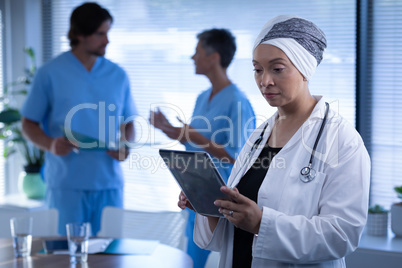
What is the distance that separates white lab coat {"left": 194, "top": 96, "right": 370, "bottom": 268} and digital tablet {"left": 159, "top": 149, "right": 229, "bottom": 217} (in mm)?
151

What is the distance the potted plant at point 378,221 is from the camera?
9.93ft

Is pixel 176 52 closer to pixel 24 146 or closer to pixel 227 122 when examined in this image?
pixel 227 122

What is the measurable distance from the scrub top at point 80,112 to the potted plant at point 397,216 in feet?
5.37

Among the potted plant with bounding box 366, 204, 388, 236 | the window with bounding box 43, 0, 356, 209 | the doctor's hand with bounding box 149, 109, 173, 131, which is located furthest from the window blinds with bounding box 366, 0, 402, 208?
the doctor's hand with bounding box 149, 109, 173, 131

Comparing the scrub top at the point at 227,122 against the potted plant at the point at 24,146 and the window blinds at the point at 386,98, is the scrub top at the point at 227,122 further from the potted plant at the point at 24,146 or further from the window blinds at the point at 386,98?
the potted plant at the point at 24,146

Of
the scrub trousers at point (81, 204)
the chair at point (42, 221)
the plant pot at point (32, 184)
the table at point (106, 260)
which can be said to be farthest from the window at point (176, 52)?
the table at point (106, 260)

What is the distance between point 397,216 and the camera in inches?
117

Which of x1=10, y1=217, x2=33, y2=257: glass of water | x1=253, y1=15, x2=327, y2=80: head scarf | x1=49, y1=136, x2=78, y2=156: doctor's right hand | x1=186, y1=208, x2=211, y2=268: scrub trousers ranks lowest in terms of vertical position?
x1=186, y1=208, x2=211, y2=268: scrub trousers

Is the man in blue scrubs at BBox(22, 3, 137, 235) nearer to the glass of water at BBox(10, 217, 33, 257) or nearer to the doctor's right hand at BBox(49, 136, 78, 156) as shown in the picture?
the doctor's right hand at BBox(49, 136, 78, 156)

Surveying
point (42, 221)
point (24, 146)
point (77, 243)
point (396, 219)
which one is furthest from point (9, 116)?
point (396, 219)

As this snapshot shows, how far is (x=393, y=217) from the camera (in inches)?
118

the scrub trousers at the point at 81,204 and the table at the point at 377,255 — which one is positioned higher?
the scrub trousers at the point at 81,204

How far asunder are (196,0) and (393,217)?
2018 millimetres

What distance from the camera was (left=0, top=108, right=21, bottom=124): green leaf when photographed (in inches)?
150
